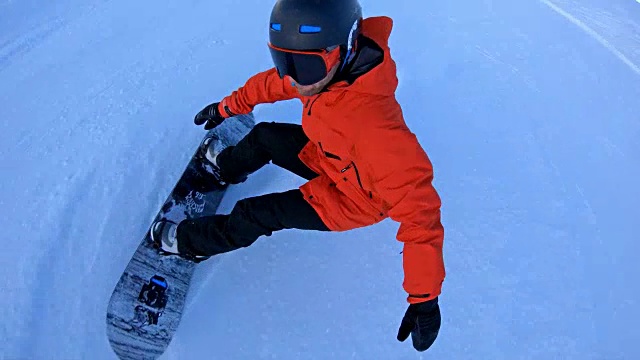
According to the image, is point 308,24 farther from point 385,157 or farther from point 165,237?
point 165,237

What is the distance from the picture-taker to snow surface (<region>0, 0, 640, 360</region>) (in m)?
2.57

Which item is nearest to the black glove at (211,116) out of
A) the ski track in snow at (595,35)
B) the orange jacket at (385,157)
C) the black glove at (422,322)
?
the orange jacket at (385,157)

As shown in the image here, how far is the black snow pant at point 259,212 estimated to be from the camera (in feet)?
7.95

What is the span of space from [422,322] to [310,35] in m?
1.16

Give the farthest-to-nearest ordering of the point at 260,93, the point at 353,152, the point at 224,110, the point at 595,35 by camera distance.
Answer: the point at 595,35
the point at 224,110
the point at 260,93
the point at 353,152

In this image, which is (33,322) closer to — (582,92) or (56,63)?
(56,63)

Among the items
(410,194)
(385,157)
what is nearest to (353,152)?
(385,157)

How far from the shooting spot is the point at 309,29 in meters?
1.96

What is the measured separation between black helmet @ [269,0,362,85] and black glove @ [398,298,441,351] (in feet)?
3.11

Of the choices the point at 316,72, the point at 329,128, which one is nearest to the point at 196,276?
the point at 329,128

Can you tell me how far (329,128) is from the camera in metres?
2.18

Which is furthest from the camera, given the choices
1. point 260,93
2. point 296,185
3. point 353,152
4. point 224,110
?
point 296,185

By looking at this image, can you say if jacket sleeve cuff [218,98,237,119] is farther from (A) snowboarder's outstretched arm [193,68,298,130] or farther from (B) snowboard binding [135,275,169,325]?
(B) snowboard binding [135,275,169,325]

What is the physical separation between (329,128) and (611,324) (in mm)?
1974
